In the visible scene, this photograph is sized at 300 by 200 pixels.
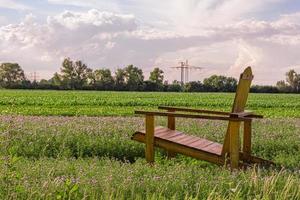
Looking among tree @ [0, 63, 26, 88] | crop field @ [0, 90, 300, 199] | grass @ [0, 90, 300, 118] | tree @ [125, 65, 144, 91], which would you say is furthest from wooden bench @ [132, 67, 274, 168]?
tree @ [0, 63, 26, 88]

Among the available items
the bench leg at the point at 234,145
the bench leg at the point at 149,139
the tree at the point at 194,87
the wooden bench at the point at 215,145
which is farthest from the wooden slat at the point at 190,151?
the tree at the point at 194,87

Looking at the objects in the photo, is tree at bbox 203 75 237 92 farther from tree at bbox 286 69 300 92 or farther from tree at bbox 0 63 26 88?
tree at bbox 0 63 26 88

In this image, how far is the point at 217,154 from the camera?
23.5ft

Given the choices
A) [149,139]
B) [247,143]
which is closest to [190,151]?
[149,139]

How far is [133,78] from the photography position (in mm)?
95438

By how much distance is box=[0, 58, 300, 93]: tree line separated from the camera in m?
90.9

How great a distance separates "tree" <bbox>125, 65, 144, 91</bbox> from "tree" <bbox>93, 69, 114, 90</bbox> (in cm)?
325

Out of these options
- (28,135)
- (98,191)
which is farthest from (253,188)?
(28,135)

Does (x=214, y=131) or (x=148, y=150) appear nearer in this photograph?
(x=148, y=150)

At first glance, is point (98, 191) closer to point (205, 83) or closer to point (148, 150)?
point (148, 150)

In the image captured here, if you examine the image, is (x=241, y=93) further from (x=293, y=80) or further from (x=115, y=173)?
(x=293, y=80)

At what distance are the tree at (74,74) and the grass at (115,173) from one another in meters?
85.6

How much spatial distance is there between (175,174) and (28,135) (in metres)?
5.02

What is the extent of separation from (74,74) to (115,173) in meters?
100
